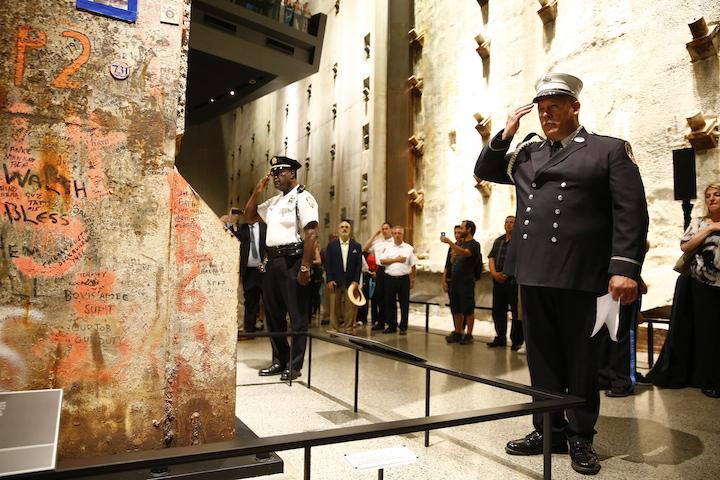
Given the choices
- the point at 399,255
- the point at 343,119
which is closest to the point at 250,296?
the point at 399,255

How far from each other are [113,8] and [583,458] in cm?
278

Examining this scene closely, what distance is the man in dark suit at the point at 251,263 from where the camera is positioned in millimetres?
6879

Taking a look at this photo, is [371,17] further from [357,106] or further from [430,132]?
[430,132]

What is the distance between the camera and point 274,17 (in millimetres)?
11609

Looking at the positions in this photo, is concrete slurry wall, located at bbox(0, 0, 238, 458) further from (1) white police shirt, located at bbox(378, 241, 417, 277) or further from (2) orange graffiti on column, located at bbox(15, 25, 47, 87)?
(1) white police shirt, located at bbox(378, 241, 417, 277)

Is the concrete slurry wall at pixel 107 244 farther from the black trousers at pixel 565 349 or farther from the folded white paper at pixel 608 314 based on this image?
the folded white paper at pixel 608 314

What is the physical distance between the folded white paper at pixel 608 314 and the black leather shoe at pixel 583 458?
531 millimetres

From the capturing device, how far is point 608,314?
2568mm

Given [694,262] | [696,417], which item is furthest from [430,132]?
[696,417]

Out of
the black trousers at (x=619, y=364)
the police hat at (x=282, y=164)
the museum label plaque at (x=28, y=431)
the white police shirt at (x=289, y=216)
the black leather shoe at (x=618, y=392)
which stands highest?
the police hat at (x=282, y=164)

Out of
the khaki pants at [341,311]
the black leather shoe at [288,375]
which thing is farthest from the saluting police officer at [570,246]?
the khaki pants at [341,311]

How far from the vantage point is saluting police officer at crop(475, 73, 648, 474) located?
2510 millimetres

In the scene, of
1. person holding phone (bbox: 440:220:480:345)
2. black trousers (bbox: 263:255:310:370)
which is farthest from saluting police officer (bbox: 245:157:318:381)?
person holding phone (bbox: 440:220:480:345)

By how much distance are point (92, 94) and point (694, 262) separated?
14.4 ft
